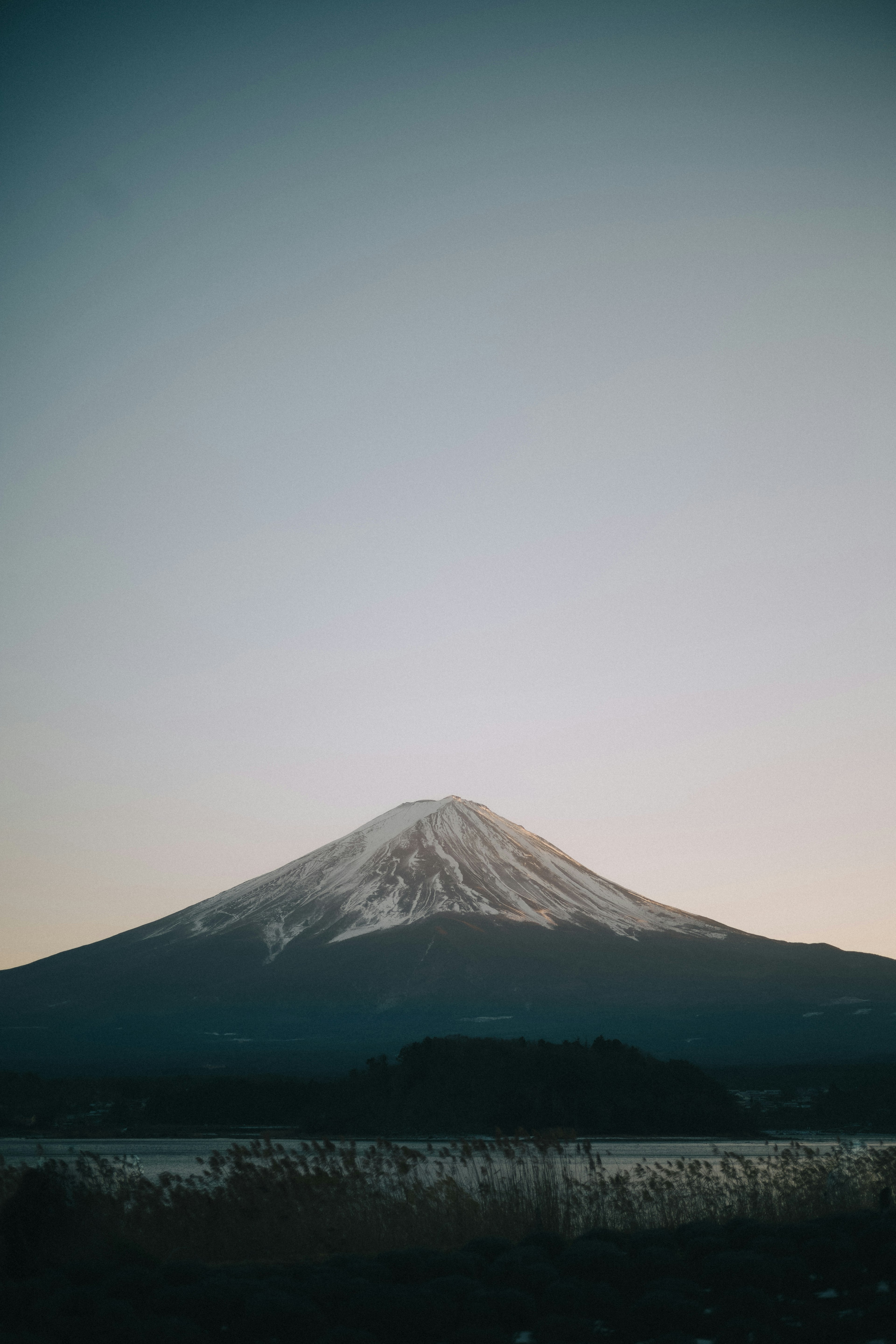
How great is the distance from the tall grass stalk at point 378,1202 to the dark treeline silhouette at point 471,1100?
142ft

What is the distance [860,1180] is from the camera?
2175 centimetres

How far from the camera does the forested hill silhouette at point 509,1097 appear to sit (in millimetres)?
64125

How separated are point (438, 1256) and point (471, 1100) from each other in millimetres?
54061

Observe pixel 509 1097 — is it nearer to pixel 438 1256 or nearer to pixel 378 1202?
pixel 378 1202

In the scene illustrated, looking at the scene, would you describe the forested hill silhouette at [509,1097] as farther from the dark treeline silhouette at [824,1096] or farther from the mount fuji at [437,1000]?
the mount fuji at [437,1000]

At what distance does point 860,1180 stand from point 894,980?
177 m

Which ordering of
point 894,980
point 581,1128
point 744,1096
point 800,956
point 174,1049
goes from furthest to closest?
1. point 800,956
2. point 894,980
3. point 174,1049
4. point 744,1096
5. point 581,1128

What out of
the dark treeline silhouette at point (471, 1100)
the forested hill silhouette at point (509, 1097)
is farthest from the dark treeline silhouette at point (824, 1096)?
the forested hill silhouette at point (509, 1097)

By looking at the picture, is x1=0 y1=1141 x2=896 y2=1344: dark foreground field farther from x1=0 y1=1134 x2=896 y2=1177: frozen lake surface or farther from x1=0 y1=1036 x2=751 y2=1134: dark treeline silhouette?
x1=0 y1=1036 x2=751 y2=1134: dark treeline silhouette

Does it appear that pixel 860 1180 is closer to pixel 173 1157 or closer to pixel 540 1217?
pixel 540 1217

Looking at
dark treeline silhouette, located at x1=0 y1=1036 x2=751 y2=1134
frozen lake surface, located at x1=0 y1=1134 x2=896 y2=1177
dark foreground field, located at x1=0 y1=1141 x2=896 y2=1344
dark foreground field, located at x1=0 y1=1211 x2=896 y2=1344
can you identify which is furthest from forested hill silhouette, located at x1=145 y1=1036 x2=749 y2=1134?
dark foreground field, located at x1=0 y1=1211 x2=896 y2=1344

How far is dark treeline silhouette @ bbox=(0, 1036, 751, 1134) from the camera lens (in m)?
64.4

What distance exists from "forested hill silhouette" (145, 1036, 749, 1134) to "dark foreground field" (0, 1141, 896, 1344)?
45417 mm

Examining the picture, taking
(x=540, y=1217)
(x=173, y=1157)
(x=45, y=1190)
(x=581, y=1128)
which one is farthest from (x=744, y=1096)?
(x=45, y=1190)
